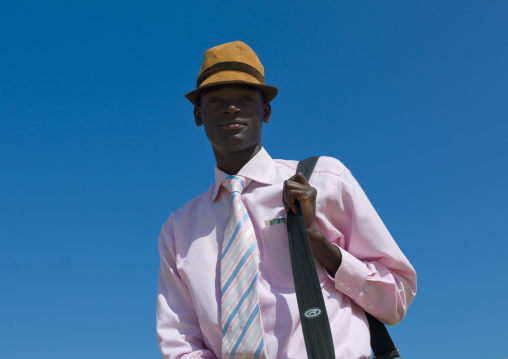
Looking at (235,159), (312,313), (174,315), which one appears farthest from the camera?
(235,159)

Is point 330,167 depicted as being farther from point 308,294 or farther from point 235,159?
point 308,294

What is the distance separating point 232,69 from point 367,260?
1.58m

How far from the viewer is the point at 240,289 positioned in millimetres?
3812

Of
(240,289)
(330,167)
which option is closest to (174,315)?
(240,289)

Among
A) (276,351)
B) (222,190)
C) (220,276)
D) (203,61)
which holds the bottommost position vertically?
(276,351)

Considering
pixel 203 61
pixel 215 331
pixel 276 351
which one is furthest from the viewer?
pixel 203 61

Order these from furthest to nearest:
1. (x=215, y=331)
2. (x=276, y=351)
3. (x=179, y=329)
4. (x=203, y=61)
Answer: (x=203, y=61), (x=179, y=329), (x=215, y=331), (x=276, y=351)

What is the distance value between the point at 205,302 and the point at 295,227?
29.8 inches

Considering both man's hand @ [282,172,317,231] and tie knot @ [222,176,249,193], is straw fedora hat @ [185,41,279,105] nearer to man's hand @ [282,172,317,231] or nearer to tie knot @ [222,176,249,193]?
tie knot @ [222,176,249,193]

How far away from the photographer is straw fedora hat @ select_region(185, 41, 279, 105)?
14.3ft

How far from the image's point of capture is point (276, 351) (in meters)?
3.67

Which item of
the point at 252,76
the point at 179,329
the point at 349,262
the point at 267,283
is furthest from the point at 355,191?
the point at 179,329

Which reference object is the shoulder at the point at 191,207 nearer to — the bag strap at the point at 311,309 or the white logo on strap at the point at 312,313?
the bag strap at the point at 311,309

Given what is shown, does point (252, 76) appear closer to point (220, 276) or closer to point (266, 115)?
point (266, 115)
